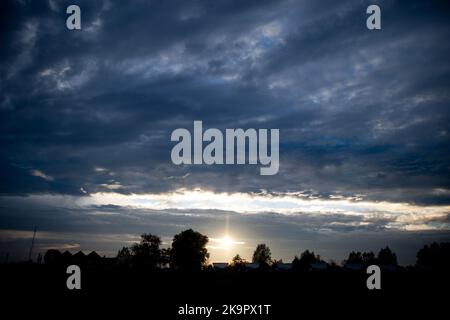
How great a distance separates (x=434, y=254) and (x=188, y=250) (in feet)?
319

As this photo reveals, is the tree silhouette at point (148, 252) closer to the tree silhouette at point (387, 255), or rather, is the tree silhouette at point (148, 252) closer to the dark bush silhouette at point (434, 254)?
the dark bush silhouette at point (434, 254)

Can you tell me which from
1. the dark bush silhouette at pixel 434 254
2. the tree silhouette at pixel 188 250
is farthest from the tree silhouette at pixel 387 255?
the tree silhouette at pixel 188 250

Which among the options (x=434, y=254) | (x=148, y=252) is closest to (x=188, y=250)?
(x=148, y=252)

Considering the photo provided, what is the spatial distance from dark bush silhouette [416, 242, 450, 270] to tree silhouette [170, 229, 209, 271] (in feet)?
256

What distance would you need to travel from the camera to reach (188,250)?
9106 centimetres

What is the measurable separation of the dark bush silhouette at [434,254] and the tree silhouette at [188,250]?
78.1 metres

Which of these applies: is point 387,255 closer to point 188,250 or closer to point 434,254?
point 434,254

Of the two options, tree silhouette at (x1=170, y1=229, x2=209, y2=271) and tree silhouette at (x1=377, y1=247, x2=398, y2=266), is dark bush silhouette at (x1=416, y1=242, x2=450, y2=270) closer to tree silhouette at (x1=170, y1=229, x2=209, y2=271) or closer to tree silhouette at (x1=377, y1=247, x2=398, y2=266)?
tree silhouette at (x1=377, y1=247, x2=398, y2=266)

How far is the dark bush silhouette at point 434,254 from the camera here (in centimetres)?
11505

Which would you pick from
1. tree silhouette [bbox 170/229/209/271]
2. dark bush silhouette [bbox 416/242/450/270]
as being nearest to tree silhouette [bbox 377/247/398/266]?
dark bush silhouette [bbox 416/242/450/270]

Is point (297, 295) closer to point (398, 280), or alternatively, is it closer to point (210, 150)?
point (398, 280)

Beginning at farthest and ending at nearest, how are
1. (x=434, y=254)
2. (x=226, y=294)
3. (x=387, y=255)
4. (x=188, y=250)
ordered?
(x=387, y=255) → (x=434, y=254) → (x=188, y=250) → (x=226, y=294)

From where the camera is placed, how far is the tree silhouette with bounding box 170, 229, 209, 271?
294ft
